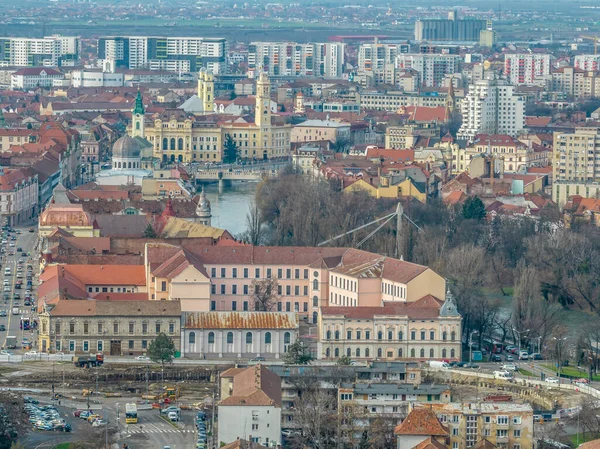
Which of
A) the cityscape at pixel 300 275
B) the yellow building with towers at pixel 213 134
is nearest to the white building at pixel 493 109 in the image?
the cityscape at pixel 300 275

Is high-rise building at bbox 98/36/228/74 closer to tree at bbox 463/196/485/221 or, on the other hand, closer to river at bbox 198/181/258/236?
river at bbox 198/181/258/236

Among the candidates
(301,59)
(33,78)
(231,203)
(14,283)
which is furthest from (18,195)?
(301,59)

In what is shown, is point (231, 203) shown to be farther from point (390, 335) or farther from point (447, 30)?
point (447, 30)

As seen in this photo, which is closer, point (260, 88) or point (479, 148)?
point (479, 148)

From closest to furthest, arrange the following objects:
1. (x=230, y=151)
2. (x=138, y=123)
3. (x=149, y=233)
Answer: (x=149, y=233), (x=138, y=123), (x=230, y=151)

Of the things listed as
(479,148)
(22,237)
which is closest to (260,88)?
(479,148)

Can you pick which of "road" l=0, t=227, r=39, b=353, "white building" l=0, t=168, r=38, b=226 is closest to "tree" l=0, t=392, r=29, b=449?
"road" l=0, t=227, r=39, b=353

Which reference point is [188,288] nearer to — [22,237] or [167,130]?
[22,237]
